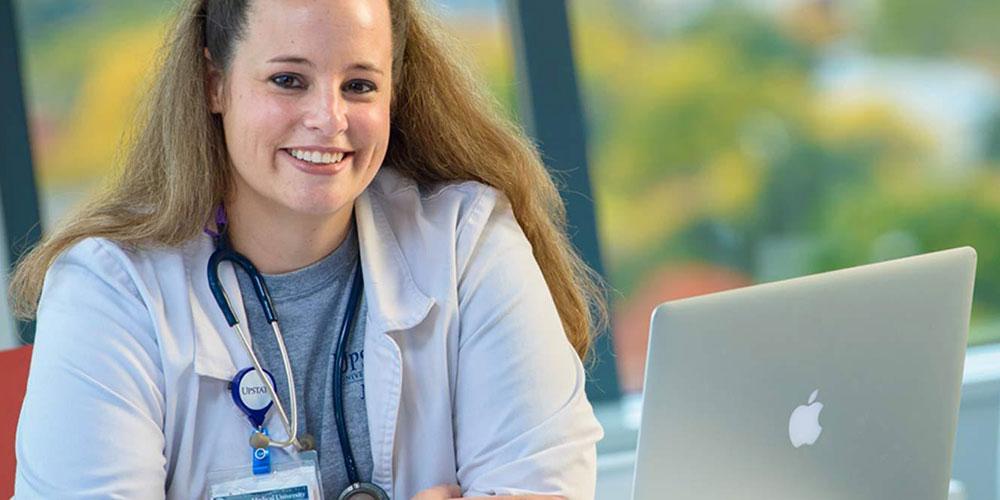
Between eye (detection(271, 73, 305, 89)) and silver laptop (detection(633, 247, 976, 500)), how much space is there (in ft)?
2.25

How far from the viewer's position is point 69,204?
3.35 meters

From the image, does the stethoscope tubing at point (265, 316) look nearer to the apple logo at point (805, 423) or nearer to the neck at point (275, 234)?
the neck at point (275, 234)

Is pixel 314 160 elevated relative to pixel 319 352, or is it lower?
elevated

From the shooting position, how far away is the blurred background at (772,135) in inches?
143

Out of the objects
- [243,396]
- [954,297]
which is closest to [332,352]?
[243,396]

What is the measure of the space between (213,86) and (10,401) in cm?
54

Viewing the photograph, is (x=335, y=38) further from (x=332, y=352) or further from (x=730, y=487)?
(x=730, y=487)

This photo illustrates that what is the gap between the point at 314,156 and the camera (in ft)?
6.20

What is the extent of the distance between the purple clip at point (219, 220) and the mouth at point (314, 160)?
15cm

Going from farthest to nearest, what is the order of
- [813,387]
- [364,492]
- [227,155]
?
[227,155] < [364,492] < [813,387]

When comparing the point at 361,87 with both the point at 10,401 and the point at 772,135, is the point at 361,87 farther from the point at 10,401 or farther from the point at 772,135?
the point at 772,135

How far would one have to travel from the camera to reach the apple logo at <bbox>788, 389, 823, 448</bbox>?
151cm

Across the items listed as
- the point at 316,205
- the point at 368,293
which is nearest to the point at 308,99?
the point at 316,205

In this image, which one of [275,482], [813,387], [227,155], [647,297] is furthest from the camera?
[647,297]
